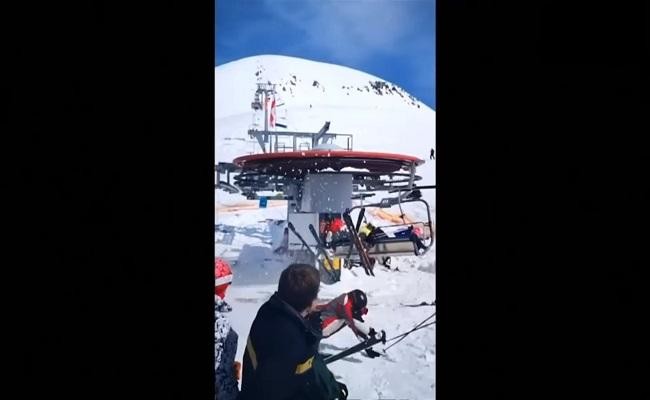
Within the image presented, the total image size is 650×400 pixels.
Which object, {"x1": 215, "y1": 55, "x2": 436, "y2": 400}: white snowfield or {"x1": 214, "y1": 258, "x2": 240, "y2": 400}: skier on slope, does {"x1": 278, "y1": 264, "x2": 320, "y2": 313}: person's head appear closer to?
{"x1": 215, "y1": 55, "x2": 436, "y2": 400}: white snowfield

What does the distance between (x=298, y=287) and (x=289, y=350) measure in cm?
21

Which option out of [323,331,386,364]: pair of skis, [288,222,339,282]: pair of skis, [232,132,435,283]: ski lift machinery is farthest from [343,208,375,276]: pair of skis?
[323,331,386,364]: pair of skis

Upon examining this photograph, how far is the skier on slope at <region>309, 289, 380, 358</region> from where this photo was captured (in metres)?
1.47

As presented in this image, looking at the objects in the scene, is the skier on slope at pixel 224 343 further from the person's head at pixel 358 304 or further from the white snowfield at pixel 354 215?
the person's head at pixel 358 304

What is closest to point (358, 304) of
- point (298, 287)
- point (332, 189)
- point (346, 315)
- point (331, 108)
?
point (346, 315)

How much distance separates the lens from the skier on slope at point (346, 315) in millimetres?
1473

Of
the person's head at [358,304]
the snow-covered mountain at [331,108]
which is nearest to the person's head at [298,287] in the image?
the person's head at [358,304]

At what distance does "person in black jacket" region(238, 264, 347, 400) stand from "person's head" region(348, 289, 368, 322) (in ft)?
0.43

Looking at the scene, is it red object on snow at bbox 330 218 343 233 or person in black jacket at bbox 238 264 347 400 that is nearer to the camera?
person in black jacket at bbox 238 264 347 400

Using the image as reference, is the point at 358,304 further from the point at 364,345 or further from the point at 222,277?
the point at 222,277

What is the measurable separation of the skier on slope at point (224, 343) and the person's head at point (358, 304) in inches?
16.3
